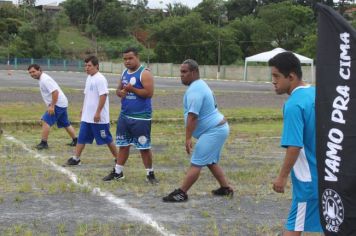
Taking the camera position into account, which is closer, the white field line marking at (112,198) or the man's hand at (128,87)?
the white field line marking at (112,198)


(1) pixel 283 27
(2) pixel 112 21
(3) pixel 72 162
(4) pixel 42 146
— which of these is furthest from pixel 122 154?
(2) pixel 112 21

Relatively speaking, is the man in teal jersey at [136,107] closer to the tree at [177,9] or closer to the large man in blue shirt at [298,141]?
the large man in blue shirt at [298,141]

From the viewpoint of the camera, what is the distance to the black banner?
10.9 ft

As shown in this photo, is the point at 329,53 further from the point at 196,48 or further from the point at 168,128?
the point at 196,48

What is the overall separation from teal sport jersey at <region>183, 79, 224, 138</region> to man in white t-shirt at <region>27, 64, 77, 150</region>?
510 cm

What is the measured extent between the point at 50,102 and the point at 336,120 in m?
9.09

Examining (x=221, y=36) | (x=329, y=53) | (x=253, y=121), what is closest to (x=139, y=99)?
(x=329, y=53)

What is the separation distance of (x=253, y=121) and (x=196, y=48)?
73790 millimetres

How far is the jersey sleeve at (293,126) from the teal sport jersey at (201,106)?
2791 millimetres

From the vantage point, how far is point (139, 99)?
8.27 meters

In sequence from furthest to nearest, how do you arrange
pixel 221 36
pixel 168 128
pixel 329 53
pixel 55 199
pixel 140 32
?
pixel 140 32, pixel 221 36, pixel 168 128, pixel 55 199, pixel 329 53

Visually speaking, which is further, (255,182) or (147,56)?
(147,56)

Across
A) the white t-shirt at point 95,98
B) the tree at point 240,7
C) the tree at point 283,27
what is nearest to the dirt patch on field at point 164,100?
the white t-shirt at point 95,98

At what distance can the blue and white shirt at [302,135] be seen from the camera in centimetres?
424
